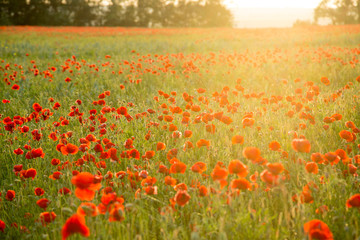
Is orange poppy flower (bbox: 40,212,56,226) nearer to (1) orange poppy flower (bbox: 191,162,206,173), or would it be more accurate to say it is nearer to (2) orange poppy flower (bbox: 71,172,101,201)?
(2) orange poppy flower (bbox: 71,172,101,201)

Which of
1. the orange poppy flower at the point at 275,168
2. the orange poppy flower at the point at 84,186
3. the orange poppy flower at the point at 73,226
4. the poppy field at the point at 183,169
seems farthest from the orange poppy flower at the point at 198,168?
the orange poppy flower at the point at 73,226

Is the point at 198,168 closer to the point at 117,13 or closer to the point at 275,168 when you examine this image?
the point at 275,168

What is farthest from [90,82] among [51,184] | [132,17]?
[132,17]

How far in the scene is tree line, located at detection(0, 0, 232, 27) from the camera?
39.9 metres

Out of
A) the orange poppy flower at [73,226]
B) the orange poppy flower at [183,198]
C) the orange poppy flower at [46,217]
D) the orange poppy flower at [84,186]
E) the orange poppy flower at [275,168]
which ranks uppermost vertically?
the orange poppy flower at [275,168]

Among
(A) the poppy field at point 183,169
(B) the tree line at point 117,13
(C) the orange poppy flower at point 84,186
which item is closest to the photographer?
(C) the orange poppy flower at point 84,186

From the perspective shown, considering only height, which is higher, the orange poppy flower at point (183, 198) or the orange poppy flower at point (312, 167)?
the orange poppy flower at point (312, 167)

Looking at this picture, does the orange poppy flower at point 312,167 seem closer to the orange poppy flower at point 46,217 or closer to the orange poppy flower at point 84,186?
the orange poppy flower at point 84,186

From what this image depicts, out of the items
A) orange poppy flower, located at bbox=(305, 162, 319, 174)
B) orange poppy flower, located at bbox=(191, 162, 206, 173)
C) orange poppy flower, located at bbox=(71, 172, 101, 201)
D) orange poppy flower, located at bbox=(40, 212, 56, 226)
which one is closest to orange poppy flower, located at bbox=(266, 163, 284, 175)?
orange poppy flower, located at bbox=(305, 162, 319, 174)

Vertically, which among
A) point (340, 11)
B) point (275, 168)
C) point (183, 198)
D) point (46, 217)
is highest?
point (340, 11)

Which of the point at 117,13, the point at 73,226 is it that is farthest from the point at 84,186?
the point at 117,13

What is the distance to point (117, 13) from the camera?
43.3 m

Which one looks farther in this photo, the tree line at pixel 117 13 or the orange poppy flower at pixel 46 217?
the tree line at pixel 117 13

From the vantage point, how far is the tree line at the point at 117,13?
39938 mm
